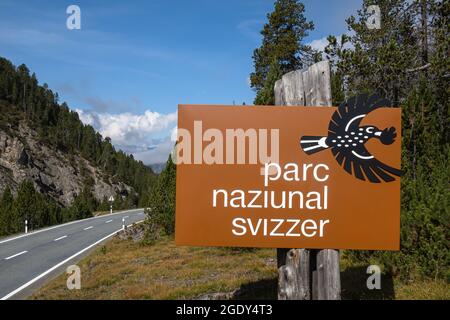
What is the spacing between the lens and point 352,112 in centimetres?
457

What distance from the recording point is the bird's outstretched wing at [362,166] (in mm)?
4543

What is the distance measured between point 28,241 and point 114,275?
14188 mm

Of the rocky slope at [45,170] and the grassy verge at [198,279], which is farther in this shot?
the rocky slope at [45,170]

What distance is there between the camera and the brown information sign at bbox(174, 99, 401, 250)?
4.50m

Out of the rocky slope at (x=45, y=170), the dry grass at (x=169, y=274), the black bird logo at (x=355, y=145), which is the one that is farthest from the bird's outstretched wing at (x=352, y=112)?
the rocky slope at (x=45, y=170)

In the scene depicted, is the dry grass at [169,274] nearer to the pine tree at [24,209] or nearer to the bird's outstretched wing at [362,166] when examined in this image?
the bird's outstretched wing at [362,166]

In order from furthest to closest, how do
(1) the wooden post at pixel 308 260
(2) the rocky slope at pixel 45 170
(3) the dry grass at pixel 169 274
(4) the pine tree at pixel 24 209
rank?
(2) the rocky slope at pixel 45 170
(4) the pine tree at pixel 24 209
(3) the dry grass at pixel 169 274
(1) the wooden post at pixel 308 260

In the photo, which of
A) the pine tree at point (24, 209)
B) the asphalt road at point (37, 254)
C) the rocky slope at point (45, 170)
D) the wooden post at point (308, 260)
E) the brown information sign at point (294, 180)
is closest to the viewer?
the brown information sign at point (294, 180)

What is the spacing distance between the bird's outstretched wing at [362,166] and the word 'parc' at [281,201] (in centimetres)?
22

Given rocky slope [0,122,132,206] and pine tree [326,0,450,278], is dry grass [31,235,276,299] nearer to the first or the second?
pine tree [326,0,450,278]

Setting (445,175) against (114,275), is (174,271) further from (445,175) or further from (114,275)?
(445,175)

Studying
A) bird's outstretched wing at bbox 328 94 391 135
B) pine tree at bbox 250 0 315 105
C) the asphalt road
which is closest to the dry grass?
the asphalt road

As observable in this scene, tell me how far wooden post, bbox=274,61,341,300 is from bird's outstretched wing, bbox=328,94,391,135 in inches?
8.3

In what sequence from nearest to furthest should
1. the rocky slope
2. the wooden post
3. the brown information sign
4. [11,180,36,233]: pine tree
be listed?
1. the brown information sign
2. the wooden post
3. [11,180,36,233]: pine tree
4. the rocky slope
